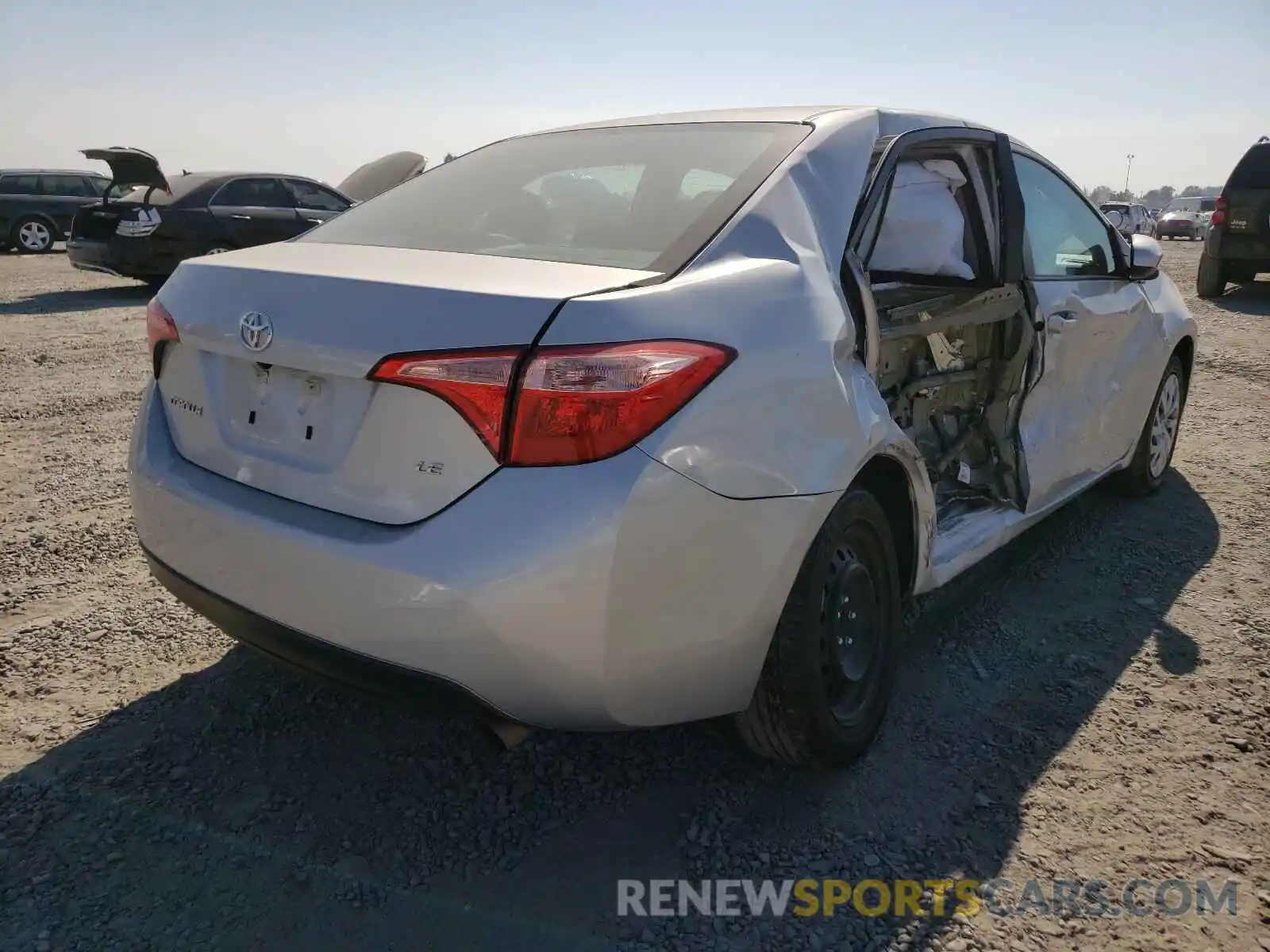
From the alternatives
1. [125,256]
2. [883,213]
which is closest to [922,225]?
[883,213]

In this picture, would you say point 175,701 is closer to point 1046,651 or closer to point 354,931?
point 354,931

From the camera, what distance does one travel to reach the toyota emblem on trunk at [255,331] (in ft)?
6.61

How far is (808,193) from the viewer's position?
7.72 feet

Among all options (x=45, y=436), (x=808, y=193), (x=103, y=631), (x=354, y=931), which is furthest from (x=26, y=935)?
(x=45, y=436)

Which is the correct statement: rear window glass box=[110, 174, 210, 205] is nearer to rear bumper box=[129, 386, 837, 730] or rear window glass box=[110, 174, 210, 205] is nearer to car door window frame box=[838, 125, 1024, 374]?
car door window frame box=[838, 125, 1024, 374]

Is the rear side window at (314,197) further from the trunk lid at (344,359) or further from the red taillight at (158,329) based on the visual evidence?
the trunk lid at (344,359)

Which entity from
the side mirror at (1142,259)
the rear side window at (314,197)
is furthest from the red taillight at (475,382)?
the rear side window at (314,197)

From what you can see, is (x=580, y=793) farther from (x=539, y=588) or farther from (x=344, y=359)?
(x=344, y=359)

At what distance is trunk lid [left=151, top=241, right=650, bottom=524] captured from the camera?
182 centimetres

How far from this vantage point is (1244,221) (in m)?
11.8

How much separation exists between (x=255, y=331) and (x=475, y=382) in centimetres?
57

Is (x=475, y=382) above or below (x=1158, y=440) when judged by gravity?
above

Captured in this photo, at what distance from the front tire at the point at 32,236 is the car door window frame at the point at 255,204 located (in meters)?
8.28

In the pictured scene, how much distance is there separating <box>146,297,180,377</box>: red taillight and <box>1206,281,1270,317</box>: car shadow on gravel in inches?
474
